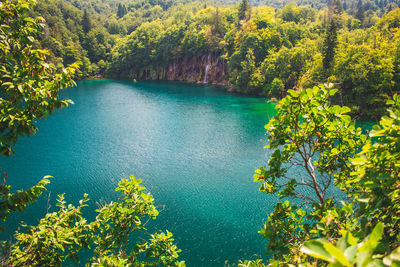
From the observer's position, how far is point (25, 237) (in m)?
5.55

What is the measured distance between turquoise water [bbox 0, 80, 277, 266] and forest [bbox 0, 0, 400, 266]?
1.85 metres

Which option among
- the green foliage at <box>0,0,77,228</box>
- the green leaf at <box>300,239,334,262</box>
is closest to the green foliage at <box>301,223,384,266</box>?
the green leaf at <box>300,239,334,262</box>

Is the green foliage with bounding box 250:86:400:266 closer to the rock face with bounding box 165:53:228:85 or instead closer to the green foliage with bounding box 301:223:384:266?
the green foliage with bounding box 301:223:384:266

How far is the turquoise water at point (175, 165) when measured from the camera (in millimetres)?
14078

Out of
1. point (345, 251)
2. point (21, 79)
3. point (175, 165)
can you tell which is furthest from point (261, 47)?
point (345, 251)

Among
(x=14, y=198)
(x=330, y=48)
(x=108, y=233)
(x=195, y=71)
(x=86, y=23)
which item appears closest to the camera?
(x=14, y=198)

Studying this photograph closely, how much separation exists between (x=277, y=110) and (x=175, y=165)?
17332 mm

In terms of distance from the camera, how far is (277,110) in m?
5.46

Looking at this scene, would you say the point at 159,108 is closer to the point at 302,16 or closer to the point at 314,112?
the point at 314,112

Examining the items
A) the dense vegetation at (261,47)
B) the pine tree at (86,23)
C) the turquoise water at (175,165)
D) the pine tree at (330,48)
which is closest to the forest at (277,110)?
the pine tree at (330,48)

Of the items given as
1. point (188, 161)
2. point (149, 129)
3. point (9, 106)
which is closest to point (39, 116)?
point (9, 106)

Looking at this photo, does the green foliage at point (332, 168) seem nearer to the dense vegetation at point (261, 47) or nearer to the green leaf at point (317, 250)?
the green leaf at point (317, 250)

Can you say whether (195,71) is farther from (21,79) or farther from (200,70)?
(21,79)

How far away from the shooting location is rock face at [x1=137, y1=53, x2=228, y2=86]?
221 feet
